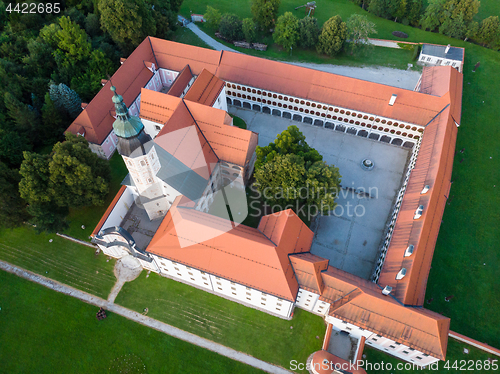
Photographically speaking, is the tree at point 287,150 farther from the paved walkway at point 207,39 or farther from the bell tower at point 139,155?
the paved walkway at point 207,39

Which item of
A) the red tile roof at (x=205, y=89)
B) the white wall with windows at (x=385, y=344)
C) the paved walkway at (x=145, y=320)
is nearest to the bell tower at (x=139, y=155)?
the paved walkway at (x=145, y=320)

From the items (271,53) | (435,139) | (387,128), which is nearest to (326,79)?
(387,128)

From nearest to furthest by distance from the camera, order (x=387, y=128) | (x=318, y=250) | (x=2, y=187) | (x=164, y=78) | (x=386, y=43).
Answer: (x=2, y=187) → (x=318, y=250) → (x=387, y=128) → (x=164, y=78) → (x=386, y=43)

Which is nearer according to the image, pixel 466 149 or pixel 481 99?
pixel 466 149

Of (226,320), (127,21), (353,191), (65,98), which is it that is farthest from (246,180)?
(127,21)

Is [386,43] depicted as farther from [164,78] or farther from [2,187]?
[2,187]

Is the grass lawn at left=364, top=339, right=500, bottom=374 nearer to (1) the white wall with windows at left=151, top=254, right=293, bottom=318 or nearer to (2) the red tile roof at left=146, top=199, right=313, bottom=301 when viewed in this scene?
(1) the white wall with windows at left=151, top=254, right=293, bottom=318

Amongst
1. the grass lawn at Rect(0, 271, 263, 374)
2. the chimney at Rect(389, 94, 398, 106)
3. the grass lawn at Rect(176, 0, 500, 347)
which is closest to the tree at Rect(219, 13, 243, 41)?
the grass lawn at Rect(176, 0, 500, 347)
